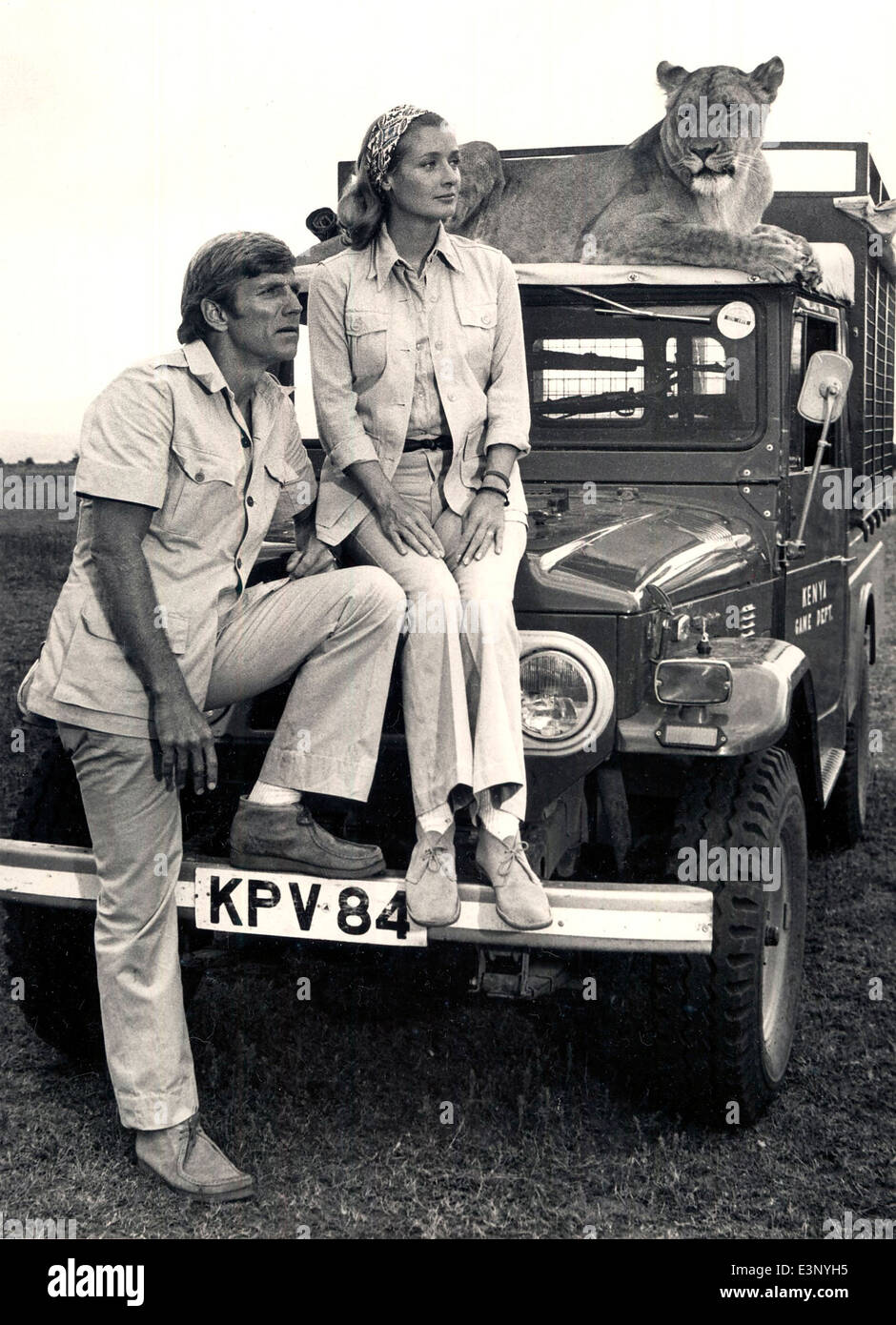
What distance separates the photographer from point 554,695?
3.51 meters

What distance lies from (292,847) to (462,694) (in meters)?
0.51

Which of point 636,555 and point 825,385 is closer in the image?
point 636,555

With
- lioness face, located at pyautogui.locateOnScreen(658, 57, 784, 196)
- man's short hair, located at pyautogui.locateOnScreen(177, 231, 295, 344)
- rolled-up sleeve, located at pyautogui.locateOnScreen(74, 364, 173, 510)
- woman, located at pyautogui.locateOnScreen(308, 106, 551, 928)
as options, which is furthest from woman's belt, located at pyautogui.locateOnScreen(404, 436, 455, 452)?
lioness face, located at pyautogui.locateOnScreen(658, 57, 784, 196)

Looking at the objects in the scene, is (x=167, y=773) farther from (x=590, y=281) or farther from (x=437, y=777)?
(x=590, y=281)

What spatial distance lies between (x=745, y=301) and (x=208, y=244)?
6.35ft

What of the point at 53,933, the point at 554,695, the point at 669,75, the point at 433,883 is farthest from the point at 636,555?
the point at 669,75

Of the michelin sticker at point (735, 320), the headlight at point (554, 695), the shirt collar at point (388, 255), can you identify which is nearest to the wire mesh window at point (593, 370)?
the michelin sticker at point (735, 320)

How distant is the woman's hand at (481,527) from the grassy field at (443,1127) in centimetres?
118

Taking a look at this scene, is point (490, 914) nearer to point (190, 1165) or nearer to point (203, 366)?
point (190, 1165)

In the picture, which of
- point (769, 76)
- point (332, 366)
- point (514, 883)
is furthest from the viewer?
point (769, 76)

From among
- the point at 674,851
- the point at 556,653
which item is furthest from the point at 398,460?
the point at 674,851

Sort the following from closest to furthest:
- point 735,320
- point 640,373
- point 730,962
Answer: point 730,962 < point 735,320 < point 640,373

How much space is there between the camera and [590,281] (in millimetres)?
4629

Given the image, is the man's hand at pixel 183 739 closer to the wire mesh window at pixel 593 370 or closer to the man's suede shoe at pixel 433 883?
the man's suede shoe at pixel 433 883
